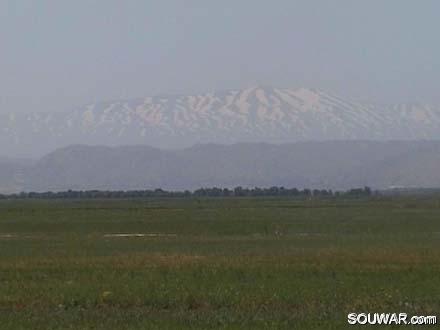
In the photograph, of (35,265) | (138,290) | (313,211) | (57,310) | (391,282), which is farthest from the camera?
(313,211)

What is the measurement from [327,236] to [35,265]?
23790mm

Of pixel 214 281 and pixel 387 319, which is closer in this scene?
pixel 387 319

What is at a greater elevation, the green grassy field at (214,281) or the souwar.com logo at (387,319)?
the green grassy field at (214,281)

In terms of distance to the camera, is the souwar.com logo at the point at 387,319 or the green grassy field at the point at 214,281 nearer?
the souwar.com logo at the point at 387,319

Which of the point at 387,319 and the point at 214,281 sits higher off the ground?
the point at 214,281

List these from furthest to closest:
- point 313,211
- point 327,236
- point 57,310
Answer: point 313,211 < point 327,236 < point 57,310

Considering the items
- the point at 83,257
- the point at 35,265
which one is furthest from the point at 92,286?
the point at 83,257

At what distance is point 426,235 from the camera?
56219mm

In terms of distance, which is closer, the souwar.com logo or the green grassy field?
the souwar.com logo

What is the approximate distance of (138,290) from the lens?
26562mm

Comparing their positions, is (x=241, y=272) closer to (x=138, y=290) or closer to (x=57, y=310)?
(x=138, y=290)

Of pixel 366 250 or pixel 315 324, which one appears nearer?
pixel 315 324

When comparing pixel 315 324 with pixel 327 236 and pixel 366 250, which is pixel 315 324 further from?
pixel 327 236

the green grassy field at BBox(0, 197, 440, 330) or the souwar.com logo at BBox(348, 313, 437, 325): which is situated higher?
the green grassy field at BBox(0, 197, 440, 330)
